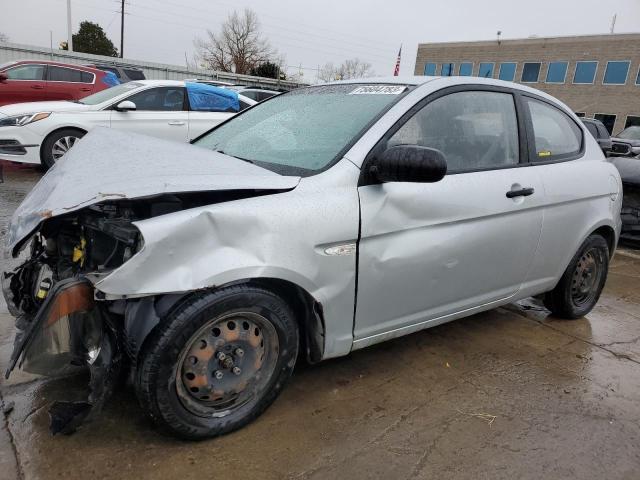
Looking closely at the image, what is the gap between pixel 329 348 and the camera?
7.76ft

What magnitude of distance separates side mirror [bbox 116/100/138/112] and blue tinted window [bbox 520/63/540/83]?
122ft

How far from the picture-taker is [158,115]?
25.3 ft

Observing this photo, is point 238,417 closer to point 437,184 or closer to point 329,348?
point 329,348

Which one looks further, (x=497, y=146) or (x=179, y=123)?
(x=179, y=123)

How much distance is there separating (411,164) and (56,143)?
6.73 meters

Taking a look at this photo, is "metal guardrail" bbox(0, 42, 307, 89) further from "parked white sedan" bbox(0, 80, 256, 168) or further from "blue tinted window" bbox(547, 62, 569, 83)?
"blue tinted window" bbox(547, 62, 569, 83)

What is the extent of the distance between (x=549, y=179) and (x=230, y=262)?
2217 millimetres

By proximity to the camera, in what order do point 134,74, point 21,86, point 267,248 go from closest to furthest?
point 267,248
point 21,86
point 134,74

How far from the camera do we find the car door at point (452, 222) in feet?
7.86

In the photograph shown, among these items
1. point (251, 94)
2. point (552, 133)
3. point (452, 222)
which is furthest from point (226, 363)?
point (251, 94)

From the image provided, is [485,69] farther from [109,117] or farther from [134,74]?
[109,117]

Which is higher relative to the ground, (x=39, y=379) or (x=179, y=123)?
(x=179, y=123)

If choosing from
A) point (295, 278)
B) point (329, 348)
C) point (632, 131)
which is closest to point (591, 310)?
point (329, 348)

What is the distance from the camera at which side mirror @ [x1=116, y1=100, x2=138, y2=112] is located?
7.27 meters
